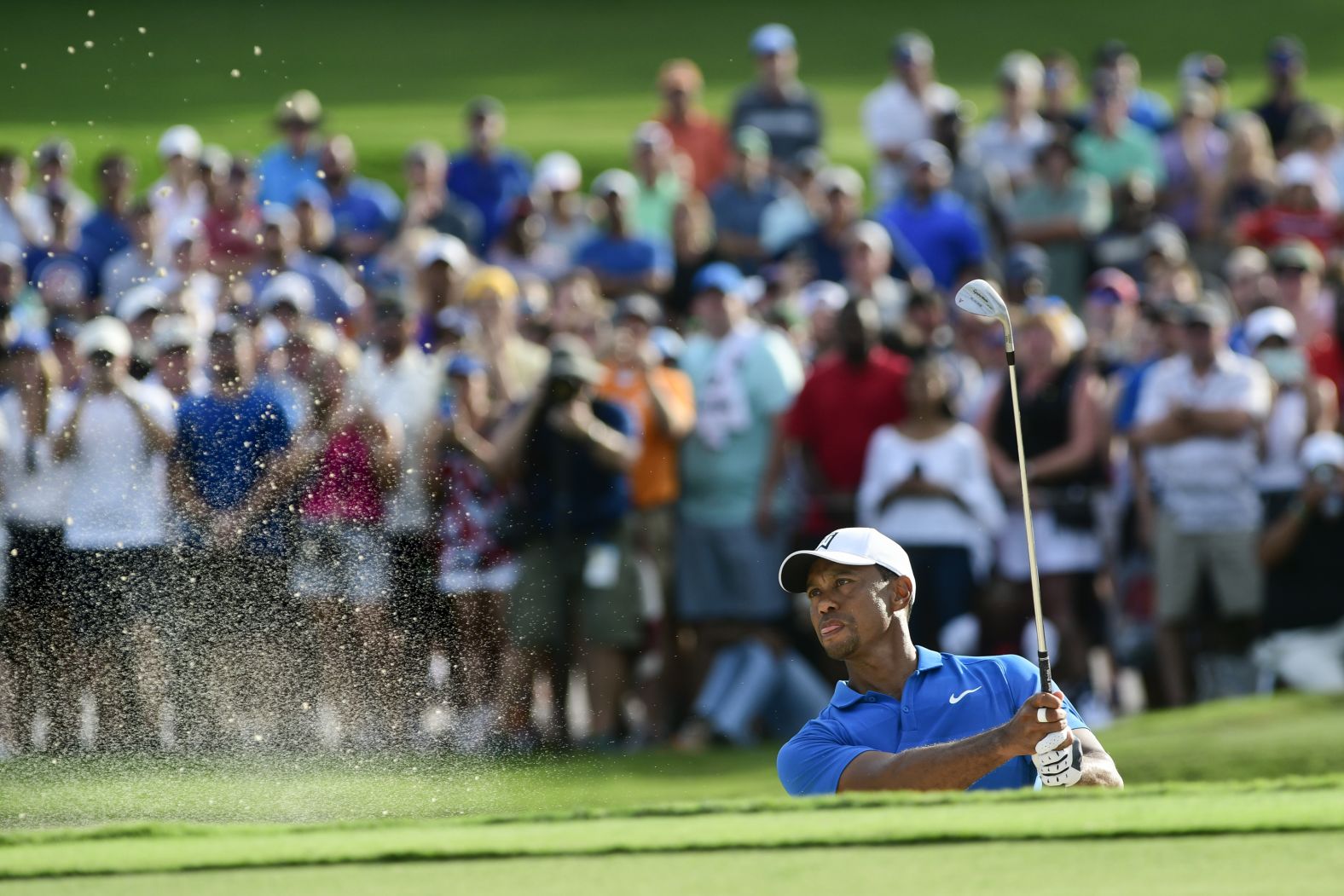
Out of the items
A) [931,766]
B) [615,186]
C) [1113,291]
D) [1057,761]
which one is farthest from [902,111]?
[1057,761]

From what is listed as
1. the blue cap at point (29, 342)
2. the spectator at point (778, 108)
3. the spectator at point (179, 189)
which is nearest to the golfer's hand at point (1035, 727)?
the blue cap at point (29, 342)

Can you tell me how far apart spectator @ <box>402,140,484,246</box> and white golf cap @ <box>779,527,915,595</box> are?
7661mm

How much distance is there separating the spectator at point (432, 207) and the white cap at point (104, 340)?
124 inches

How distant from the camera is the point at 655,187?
13781 mm

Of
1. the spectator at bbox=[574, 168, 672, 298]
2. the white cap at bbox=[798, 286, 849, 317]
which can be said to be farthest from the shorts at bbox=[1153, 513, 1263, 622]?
the spectator at bbox=[574, 168, 672, 298]

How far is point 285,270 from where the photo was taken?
476 inches

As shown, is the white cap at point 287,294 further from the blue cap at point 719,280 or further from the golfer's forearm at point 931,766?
the golfer's forearm at point 931,766

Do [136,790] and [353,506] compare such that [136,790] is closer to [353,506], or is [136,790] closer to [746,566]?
[353,506]

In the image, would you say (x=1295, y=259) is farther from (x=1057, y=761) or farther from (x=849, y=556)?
(x=1057, y=761)

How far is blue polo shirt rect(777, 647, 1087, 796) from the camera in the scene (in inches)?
227

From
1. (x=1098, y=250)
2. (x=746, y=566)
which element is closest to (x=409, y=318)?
(x=746, y=566)

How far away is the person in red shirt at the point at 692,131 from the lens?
1463cm

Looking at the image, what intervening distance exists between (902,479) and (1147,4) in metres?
27.5

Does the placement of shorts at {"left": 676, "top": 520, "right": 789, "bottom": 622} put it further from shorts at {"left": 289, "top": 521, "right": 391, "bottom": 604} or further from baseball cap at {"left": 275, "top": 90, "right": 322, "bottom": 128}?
baseball cap at {"left": 275, "top": 90, "right": 322, "bottom": 128}
